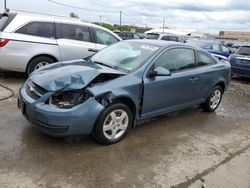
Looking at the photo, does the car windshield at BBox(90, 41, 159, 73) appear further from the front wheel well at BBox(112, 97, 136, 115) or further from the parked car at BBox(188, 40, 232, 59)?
the parked car at BBox(188, 40, 232, 59)

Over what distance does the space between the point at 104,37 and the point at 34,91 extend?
4752 millimetres

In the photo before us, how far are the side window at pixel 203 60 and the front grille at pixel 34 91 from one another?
10.4ft

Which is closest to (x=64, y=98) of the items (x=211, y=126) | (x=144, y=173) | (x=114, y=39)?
(x=144, y=173)

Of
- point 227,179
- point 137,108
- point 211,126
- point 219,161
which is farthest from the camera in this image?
point 211,126

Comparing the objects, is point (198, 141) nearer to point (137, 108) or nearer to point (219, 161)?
point (219, 161)

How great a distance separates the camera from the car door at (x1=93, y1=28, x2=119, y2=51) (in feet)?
25.9

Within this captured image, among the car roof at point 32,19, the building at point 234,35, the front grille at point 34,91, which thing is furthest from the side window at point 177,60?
the building at point 234,35

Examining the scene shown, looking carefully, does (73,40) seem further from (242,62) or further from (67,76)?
(242,62)

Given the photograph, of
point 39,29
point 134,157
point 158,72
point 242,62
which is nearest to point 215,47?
point 242,62

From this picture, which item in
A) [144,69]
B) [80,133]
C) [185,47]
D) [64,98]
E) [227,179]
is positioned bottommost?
[227,179]

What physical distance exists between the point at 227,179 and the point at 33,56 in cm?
542

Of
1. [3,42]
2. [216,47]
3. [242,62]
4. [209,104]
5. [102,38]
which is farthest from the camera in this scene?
[216,47]

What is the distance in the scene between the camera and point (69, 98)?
3.58 metres

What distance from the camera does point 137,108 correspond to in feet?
13.7
